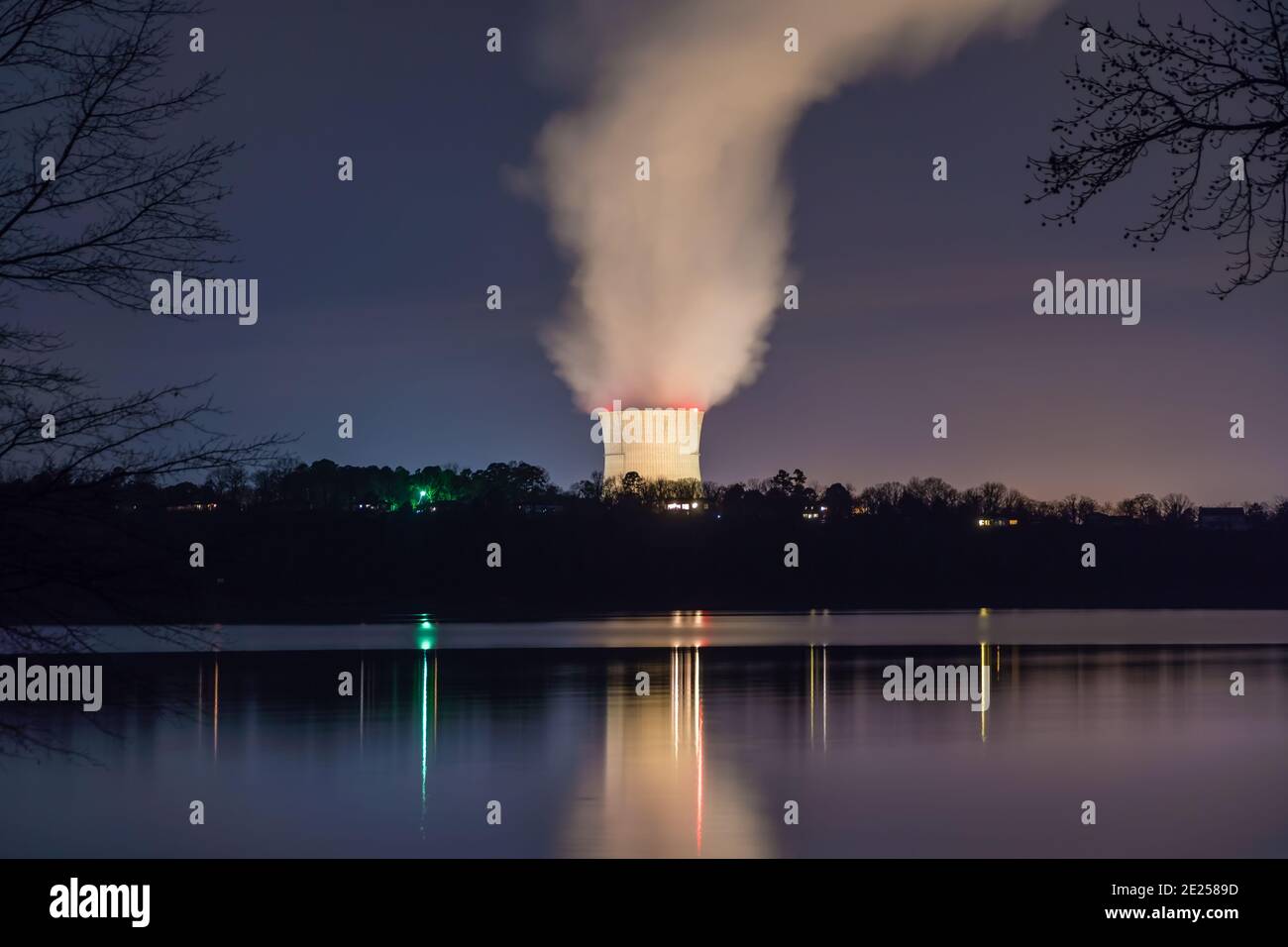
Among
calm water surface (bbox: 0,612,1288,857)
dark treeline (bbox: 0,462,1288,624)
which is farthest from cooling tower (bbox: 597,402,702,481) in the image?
calm water surface (bbox: 0,612,1288,857)

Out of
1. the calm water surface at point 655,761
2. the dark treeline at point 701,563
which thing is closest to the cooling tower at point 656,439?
the dark treeline at point 701,563

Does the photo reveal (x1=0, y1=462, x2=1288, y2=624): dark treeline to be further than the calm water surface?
Yes

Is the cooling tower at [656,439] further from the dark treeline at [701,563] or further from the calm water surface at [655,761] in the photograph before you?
the calm water surface at [655,761]

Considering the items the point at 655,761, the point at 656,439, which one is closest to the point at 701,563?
the point at 656,439

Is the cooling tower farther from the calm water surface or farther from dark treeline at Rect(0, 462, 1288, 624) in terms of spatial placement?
the calm water surface

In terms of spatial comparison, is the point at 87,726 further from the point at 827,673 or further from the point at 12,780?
the point at 827,673
